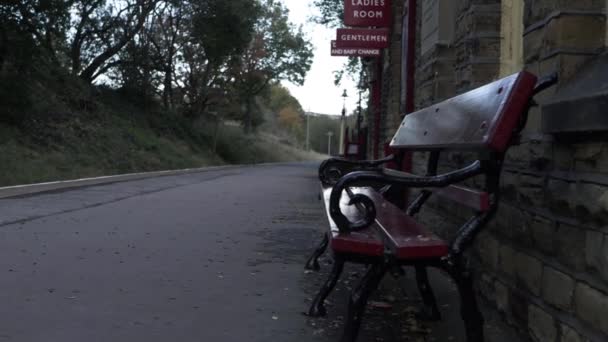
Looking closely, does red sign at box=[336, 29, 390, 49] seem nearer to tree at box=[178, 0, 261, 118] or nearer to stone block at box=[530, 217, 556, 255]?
stone block at box=[530, 217, 556, 255]

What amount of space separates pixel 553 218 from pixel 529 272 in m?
0.43

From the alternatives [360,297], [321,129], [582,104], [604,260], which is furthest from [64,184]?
[321,129]

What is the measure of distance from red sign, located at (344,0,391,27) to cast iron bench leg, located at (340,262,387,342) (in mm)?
10787

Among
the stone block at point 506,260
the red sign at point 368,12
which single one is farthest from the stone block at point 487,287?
the red sign at point 368,12

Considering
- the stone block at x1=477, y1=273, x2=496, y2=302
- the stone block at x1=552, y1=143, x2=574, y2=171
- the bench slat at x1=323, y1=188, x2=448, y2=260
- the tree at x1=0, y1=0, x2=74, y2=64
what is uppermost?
the tree at x1=0, y1=0, x2=74, y2=64

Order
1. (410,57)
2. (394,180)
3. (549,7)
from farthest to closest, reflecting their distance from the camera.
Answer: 1. (410,57)
2. (549,7)
3. (394,180)

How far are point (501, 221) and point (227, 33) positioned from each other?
2725 centimetres

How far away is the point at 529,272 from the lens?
346 centimetres

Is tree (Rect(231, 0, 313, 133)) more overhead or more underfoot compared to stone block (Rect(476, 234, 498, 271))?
more overhead

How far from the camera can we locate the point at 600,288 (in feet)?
8.55

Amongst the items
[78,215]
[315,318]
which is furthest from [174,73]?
[315,318]

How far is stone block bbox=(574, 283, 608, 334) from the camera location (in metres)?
2.55

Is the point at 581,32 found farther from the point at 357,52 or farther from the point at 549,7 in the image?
the point at 357,52

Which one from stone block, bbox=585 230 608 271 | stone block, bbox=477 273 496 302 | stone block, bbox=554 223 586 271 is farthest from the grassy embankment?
stone block, bbox=585 230 608 271
